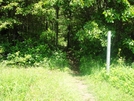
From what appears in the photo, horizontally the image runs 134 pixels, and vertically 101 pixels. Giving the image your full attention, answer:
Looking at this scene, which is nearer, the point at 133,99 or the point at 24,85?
→ the point at 133,99

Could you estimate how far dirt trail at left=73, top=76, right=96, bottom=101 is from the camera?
20.1 feet

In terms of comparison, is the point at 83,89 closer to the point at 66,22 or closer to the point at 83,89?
the point at 83,89

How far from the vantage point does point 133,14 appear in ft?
28.1

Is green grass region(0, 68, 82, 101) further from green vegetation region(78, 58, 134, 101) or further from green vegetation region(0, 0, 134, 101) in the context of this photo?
green vegetation region(78, 58, 134, 101)

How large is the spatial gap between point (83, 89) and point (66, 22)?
604 cm

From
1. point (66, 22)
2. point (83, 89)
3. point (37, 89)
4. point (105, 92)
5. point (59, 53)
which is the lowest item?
point (83, 89)

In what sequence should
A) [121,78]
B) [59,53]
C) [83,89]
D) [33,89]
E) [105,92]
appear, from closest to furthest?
[33,89] < [105,92] < [83,89] < [121,78] < [59,53]

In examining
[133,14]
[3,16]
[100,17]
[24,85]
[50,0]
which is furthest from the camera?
[3,16]

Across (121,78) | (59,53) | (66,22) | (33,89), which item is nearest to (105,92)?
(121,78)

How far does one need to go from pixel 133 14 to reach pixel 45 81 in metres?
4.40

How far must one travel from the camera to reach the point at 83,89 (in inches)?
276

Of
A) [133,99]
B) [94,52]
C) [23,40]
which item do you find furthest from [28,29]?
[133,99]

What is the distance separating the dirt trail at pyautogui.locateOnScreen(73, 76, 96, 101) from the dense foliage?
198 centimetres

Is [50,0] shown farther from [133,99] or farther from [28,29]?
[133,99]
